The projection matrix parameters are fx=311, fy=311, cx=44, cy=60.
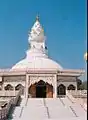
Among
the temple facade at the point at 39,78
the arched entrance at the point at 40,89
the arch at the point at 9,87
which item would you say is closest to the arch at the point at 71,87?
the temple facade at the point at 39,78

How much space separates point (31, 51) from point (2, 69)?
24.1 feet

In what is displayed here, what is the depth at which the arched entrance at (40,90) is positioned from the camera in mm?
36469

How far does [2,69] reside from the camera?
39031mm

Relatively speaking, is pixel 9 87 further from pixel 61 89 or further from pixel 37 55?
pixel 37 55

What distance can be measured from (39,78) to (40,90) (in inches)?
84.7

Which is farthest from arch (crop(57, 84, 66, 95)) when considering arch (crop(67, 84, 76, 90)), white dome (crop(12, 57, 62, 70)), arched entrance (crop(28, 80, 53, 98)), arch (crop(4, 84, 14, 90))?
arch (crop(4, 84, 14, 90))

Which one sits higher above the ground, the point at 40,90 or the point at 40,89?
the point at 40,89

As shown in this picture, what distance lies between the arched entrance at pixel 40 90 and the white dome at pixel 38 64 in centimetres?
213

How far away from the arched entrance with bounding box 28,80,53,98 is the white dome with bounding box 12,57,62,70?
2.13 metres

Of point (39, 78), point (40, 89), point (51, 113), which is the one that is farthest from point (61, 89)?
point (51, 113)

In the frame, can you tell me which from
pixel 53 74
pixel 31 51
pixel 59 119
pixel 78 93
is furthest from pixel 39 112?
pixel 31 51

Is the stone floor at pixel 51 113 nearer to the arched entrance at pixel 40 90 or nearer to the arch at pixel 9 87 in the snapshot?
the arched entrance at pixel 40 90

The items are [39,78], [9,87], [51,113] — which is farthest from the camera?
[9,87]

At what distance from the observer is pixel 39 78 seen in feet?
119
